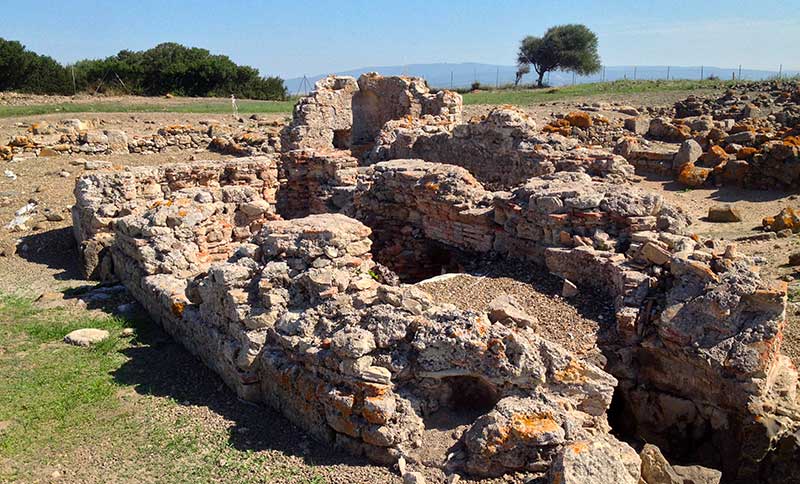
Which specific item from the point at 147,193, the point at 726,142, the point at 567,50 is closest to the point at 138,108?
the point at 147,193

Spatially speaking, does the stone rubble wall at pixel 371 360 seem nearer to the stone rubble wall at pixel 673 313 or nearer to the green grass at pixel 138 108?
the stone rubble wall at pixel 673 313

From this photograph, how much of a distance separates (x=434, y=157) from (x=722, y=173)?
8.40 m

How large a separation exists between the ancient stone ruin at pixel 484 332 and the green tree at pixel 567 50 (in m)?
51.0

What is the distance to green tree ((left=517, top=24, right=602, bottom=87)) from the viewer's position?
58344 millimetres

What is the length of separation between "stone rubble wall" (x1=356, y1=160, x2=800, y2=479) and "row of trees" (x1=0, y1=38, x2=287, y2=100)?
1217 inches

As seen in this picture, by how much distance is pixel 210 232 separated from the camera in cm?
1043

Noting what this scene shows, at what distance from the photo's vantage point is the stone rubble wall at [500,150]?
12336mm

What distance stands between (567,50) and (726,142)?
39.4 metres

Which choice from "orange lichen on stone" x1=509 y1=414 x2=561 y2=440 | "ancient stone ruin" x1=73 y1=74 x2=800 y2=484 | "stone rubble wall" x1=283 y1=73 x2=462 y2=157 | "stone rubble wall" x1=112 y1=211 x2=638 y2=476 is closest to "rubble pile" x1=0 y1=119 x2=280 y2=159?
"stone rubble wall" x1=283 y1=73 x2=462 y2=157

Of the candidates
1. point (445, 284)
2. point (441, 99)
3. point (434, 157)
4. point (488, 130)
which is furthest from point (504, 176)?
point (445, 284)

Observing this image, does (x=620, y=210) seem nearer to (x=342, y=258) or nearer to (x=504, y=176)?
(x=342, y=258)

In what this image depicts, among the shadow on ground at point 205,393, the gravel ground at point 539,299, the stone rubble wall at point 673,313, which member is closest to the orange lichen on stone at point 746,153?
the stone rubble wall at point 673,313

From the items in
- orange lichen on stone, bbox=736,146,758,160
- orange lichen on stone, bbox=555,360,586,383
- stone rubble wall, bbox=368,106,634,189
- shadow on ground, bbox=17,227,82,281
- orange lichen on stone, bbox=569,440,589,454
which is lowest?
shadow on ground, bbox=17,227,82,281

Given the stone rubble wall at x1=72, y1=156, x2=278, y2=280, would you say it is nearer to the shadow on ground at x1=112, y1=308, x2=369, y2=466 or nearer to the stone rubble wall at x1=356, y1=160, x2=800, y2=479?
the shadow on ground at x1=112, y1=308, x2=369, y2=466
